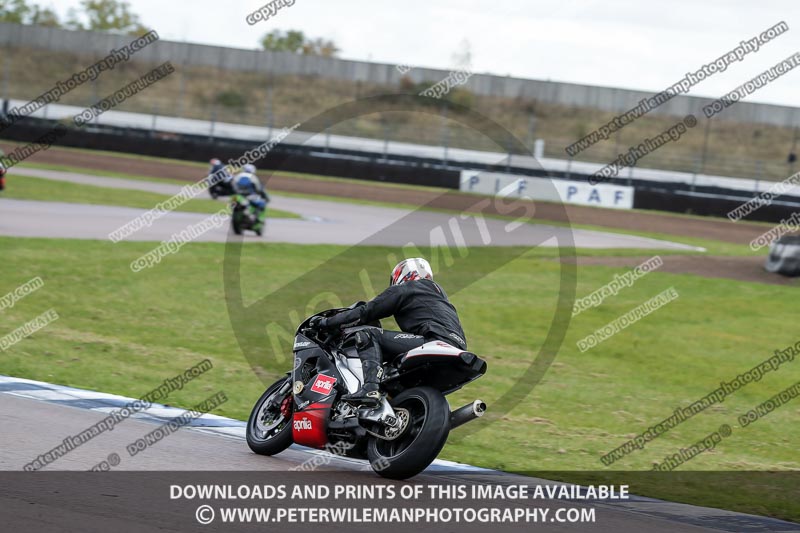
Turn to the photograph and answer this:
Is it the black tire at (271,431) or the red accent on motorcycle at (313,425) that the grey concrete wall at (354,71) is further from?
the red accent on motorcycle at (313,425)

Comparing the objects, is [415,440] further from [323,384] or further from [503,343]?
[503,343]

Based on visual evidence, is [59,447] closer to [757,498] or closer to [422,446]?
[422,446]

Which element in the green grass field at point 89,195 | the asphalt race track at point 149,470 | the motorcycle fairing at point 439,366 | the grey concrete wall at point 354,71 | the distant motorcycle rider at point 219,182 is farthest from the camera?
the grey concrete wall at point 354,71

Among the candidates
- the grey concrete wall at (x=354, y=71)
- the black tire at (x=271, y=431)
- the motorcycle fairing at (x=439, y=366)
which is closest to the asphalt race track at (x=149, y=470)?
the black tire at (x=271, y=431)

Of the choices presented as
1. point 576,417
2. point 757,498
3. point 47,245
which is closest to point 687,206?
point 47,245

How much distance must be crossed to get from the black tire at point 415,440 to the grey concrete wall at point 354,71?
183ft

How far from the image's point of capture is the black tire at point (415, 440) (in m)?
6.41

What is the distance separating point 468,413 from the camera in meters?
6.59

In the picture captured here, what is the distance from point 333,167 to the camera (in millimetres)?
41281

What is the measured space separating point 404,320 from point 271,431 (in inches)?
50.0

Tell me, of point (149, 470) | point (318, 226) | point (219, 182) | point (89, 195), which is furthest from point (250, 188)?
point (149, 470)

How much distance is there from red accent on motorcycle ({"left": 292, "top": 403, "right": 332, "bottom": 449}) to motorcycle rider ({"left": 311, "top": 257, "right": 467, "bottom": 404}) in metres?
0.20

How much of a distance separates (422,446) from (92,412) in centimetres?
306

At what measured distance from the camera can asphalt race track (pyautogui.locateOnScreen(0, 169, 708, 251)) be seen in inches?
830
